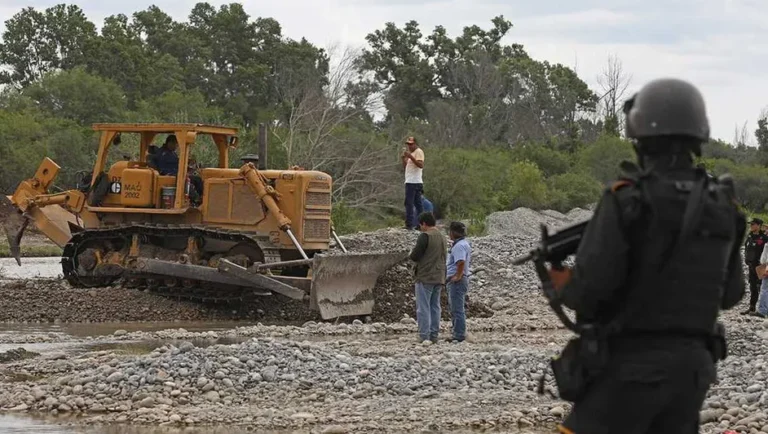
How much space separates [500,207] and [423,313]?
34324 millimetres

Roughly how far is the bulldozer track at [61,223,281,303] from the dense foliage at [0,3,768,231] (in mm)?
18871

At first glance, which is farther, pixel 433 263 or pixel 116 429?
pixel 433 263

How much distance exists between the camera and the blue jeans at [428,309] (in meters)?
15.4

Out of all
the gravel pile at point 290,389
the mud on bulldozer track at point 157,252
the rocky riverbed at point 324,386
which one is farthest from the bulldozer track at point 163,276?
the gravel pile at point 290,389

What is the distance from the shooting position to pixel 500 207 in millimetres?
49531

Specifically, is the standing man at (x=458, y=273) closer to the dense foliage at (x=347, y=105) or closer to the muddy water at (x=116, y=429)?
the muddy water at (x=116, y=429)

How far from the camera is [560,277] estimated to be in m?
5.09

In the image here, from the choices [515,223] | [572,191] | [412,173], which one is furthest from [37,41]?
[412,173]

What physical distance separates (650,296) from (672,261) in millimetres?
152

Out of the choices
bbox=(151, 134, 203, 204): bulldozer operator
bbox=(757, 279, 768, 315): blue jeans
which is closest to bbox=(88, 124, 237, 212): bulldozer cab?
bbox=(151, 134, 203, 204): bulldozer operator

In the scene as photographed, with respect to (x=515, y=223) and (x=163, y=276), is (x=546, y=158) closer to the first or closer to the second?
(x=515, y=223)

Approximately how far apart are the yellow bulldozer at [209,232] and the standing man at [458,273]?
384 centimetres

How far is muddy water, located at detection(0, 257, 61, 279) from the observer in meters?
29.3

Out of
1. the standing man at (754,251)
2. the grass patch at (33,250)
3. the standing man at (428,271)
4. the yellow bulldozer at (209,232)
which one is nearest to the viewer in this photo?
the standing man at (428,271)
